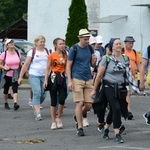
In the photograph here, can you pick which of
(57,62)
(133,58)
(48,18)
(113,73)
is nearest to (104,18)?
(48,18)

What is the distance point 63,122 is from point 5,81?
3.50 meters

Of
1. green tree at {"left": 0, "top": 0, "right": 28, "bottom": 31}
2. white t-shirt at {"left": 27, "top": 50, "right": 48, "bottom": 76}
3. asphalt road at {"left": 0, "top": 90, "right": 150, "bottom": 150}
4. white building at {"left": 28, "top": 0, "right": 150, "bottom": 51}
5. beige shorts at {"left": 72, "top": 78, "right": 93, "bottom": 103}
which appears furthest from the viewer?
green tree at {"left": 0, "top": 0, "right": 28, "bottom": 31}

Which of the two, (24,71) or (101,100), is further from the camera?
(24,71)

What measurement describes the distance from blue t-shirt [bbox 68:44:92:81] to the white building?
70.8 feet

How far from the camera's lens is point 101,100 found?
12516 millimetres

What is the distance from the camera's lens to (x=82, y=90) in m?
13.3

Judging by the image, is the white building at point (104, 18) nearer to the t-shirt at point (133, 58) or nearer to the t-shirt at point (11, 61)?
the t-shirt at point (11, 61)

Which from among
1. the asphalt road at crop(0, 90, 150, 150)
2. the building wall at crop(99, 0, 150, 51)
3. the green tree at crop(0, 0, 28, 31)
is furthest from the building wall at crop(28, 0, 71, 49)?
the green tree at crop(0, 0, 28, 31)

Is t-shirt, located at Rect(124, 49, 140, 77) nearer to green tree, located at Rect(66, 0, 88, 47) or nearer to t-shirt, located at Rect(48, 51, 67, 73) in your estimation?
t-shirt, located at Rect(48, 51, 67, 73)

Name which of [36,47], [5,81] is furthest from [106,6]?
[36,47]

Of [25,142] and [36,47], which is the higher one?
[36,47]

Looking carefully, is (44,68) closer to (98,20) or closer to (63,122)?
(63,122)

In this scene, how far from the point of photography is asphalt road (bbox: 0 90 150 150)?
461 inches

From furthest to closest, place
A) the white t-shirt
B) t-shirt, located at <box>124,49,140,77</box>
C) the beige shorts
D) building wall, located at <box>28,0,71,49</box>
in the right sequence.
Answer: building wall, located at <box>28,0,71,49</box>
t-shirt, located at <box>124,49,140,77</box>
the white t-shirt
the beige shorts
